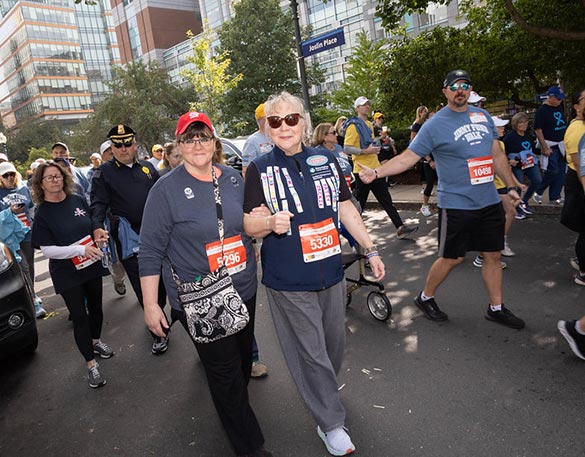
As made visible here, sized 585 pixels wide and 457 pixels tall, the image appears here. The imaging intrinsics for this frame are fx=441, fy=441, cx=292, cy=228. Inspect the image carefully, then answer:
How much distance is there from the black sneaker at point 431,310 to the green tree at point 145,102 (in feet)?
116

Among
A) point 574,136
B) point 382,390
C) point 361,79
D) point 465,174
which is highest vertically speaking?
point 361,79

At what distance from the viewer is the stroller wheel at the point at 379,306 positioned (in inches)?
166

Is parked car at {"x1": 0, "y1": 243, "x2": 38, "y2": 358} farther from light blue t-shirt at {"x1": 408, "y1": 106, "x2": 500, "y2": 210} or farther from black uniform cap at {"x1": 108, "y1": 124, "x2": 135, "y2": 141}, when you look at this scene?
light blue t-shirt at {"x1": 408, "y1": 106, "x2": 500, "y2": 210}

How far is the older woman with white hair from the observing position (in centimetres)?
241

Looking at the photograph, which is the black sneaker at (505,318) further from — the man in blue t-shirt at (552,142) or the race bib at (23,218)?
the race bib at (23,218)

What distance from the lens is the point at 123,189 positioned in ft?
13.6

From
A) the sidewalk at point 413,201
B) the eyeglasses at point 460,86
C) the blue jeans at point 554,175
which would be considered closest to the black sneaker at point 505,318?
the eyeglasses at point 460,86

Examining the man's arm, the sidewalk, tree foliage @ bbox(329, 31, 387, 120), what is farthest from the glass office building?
the man's arm

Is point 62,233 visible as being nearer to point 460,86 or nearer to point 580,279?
point 460,86

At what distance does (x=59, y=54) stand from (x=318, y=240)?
363ft

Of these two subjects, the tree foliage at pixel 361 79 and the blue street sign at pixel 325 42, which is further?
the tree foliage at pixel 361 79

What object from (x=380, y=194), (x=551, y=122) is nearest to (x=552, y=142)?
(x=551, y=122)

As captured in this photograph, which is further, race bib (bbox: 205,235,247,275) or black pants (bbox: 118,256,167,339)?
black pants (bbox: 118,256,167,339)

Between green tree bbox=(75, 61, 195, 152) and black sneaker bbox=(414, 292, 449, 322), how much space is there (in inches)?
1394
